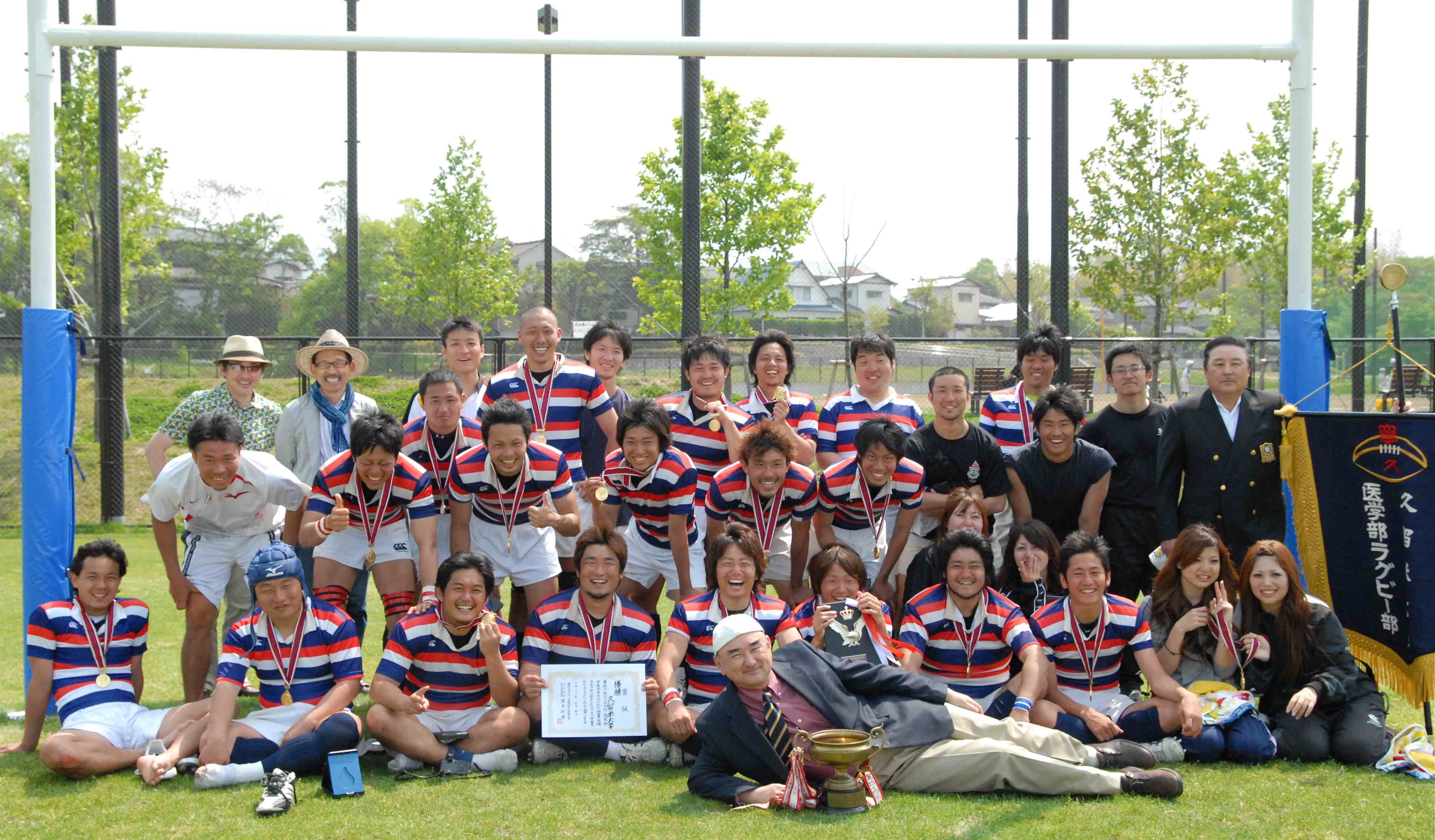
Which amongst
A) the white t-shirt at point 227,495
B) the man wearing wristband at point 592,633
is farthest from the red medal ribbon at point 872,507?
the white t-shirt at point 227,495

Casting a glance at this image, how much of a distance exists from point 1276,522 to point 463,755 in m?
4.34

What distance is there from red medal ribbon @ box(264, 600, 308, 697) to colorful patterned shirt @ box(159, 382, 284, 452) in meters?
1.37

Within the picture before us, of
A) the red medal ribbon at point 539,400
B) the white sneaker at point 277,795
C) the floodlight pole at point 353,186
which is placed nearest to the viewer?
the white sneaker at point 277,795

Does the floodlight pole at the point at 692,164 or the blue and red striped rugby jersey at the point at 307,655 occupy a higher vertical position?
the floodlight pole at the point at 692,164

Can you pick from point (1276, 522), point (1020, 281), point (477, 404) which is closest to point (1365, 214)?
point (1020, 281)

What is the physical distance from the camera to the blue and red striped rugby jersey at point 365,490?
543 centimetres

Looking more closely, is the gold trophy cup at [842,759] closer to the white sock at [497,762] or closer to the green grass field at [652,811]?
the green grass field at [652,811]

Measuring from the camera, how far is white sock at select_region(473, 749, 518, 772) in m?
4.78

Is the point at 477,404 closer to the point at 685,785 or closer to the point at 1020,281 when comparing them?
the point at 685,785

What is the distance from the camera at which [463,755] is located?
4816 millimetres

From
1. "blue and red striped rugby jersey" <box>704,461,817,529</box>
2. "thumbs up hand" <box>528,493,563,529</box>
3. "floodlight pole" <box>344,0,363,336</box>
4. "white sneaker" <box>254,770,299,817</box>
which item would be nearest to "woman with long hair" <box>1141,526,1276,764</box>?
"blue and red striped rugby jersey" <box>704,461,817,529</box>

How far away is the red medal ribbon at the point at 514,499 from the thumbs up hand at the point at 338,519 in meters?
0.74

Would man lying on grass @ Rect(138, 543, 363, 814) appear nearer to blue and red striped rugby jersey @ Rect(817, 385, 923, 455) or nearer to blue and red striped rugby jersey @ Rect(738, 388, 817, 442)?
blue and red striped rugby jersey @ Rect(738, 388, 817, 442)

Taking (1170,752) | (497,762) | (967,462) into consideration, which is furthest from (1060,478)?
(497,762)
